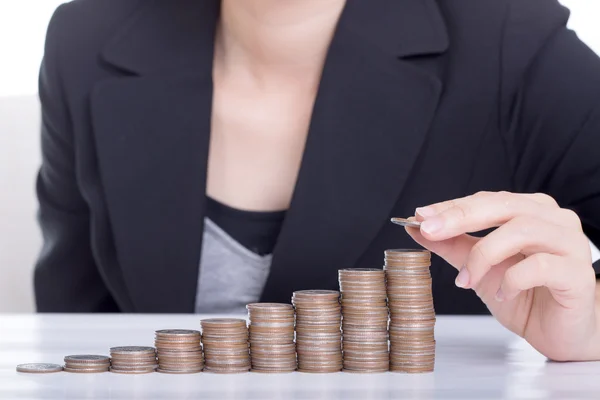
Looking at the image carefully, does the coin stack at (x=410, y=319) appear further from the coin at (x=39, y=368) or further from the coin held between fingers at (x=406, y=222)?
the coin at (x=39, y=368)

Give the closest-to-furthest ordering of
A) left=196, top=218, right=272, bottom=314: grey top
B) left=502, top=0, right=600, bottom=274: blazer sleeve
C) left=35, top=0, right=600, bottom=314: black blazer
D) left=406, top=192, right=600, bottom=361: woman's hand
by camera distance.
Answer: left=406, top=192, right=600, bottom=361: woman's hand < left=502, top=0, right=600, bottom=274: blazer sleeve < left=35, top=0, right=600, bottom=314: black blazer < left=196, top=218, right=272, bottom=314: grey top

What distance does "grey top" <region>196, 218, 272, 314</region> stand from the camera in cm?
204

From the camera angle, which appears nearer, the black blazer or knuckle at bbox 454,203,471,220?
knuckle at bbox 454,203,471,220

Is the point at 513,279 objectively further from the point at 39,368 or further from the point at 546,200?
the point at 39,368

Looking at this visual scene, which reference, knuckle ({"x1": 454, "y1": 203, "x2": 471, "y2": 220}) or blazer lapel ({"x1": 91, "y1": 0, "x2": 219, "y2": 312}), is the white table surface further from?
blazer lapel ({"x1": 91, "y1": 0, "x2": 219, "y2": 312})

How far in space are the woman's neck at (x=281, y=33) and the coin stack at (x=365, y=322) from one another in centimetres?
87

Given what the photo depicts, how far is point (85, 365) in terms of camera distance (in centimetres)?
120

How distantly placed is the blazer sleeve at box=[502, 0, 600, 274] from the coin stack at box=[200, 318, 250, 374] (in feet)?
2.92

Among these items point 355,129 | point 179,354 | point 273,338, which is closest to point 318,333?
point 273,338

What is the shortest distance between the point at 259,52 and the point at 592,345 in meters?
A: 1.05

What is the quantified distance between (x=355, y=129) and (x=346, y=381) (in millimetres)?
902

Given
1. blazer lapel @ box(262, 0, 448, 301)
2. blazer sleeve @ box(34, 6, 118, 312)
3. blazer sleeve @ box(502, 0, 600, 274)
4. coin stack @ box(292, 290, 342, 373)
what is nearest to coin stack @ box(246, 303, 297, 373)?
coin stack @ box(292, 290, 342, 373)

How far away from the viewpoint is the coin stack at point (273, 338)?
1202 mm

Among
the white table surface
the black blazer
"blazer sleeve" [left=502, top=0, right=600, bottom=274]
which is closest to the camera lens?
the white table surface
